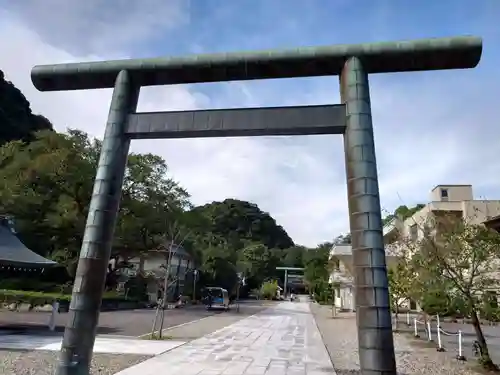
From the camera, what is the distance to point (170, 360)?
9.05 metres

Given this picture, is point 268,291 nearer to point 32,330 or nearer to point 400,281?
point 400,281

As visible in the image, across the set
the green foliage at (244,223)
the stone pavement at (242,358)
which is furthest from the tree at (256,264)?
the stone pavement at (242,358)

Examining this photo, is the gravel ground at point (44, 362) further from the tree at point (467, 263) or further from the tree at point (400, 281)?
the tree at point (400, 281)

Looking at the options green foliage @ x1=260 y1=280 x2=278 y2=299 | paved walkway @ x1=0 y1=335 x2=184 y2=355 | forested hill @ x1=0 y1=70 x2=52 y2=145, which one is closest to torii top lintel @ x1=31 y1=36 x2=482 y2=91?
paved walkway @ x1=0 y1=335 x2=184 y2=355

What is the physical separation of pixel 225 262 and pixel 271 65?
4094 cm

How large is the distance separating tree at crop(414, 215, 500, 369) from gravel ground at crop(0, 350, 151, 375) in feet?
22.7

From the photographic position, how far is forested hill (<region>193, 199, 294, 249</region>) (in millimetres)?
78000

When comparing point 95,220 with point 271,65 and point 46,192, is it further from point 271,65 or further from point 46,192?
point 46,192

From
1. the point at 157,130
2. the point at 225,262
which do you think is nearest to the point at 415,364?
the point at 157,130

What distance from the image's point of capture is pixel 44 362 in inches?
330

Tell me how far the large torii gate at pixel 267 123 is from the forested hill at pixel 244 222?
6896cm

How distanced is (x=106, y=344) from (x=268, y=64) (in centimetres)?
898

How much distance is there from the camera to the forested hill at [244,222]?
256 ft

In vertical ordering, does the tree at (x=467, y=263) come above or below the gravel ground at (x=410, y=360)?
above
